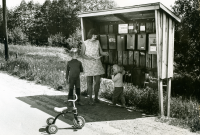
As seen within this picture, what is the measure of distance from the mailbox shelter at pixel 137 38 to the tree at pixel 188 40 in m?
2.54

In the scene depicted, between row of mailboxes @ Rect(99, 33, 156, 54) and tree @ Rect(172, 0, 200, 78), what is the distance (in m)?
2.64

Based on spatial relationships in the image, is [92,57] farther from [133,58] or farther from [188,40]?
[188,40]

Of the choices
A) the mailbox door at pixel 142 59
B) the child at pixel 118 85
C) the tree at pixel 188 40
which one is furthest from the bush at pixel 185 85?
the child at pixel 118 85

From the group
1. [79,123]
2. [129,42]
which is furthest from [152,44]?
[79,123]

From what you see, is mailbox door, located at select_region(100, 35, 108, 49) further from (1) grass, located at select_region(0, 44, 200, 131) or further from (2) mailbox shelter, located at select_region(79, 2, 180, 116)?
(1) grass, located at select_region(0, 44, 200, 131)

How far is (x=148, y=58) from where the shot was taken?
7320 mm

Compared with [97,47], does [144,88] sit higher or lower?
lower

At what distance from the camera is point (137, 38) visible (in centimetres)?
734

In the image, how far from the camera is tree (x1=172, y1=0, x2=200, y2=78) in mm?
9266

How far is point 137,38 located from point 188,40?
288 cm

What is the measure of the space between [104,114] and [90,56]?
1715 mm

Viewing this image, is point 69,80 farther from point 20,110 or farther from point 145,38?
point 145,38

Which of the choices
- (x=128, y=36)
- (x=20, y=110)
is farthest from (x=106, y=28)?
(x=20, y=110)

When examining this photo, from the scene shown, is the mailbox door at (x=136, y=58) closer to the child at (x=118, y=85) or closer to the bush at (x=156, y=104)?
the bush at (x=156, y=104)
